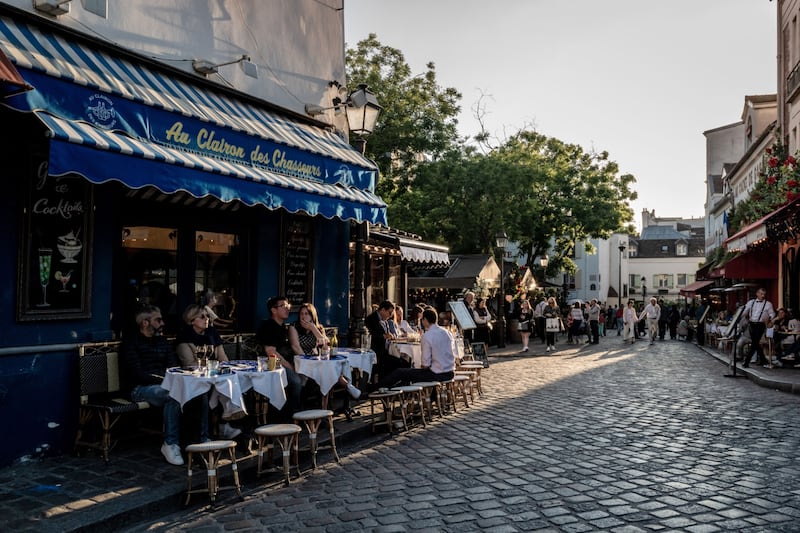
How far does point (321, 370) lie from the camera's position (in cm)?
834

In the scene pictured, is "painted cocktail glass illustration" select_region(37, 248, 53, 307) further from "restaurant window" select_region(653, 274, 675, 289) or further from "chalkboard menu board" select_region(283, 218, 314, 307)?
"restaurant window" select_region(653, 274, 675, 289)

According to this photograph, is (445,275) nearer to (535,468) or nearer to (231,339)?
(231,339)

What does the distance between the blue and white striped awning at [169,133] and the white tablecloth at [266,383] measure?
2016 mm

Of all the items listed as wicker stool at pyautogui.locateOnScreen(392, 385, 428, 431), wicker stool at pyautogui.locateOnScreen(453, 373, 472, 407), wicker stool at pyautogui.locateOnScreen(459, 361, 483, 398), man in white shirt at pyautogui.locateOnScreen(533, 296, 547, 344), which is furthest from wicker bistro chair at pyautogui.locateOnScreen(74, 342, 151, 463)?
man in white shirt at pyautogui.locateOnScreen(533, 296, 547, 344)

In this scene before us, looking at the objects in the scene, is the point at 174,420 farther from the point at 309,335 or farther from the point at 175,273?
the point at 175,273

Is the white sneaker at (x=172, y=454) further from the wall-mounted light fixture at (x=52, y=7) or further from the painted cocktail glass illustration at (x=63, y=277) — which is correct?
the wall-mounted light fixture at (x=52, y=7)

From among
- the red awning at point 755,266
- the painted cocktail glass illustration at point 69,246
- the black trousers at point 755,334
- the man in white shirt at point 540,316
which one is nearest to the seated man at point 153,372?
the painted cocktail glass illustration at point 69,246

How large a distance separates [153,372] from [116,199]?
2.07 meters

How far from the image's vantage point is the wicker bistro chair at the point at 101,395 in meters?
6.93

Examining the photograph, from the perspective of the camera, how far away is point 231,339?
951cm

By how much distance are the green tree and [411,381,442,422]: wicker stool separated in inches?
770

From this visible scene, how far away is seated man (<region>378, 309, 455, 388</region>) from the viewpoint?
9.92 metres

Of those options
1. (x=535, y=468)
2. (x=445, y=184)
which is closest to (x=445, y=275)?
(x=445, y=184)

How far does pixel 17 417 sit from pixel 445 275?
19.8 meters
